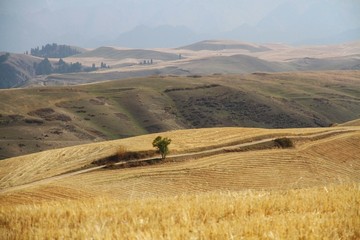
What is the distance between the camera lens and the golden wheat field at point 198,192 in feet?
20.1

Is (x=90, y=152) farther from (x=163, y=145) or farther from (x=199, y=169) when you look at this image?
(x=199, y=169)

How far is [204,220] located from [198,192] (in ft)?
39.3

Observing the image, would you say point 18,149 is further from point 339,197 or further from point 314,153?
point 339,197

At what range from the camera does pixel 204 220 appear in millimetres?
7301

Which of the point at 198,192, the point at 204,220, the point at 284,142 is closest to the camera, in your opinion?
the point at 204,220

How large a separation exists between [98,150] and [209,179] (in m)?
27.8

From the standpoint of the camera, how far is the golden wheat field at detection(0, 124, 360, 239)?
612 cm

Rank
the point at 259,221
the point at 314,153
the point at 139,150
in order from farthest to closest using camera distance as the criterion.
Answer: the point at 139,150
the point at 314,153
the point at 259,221

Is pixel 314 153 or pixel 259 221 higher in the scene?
pixel 259 221

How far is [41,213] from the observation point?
28.1ft

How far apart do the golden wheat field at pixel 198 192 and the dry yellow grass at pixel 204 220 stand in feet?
0.07

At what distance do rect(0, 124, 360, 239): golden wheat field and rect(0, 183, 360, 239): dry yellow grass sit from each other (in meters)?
0.02

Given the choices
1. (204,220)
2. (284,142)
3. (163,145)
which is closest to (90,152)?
(163,145)

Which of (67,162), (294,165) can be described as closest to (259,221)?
(294,165)
